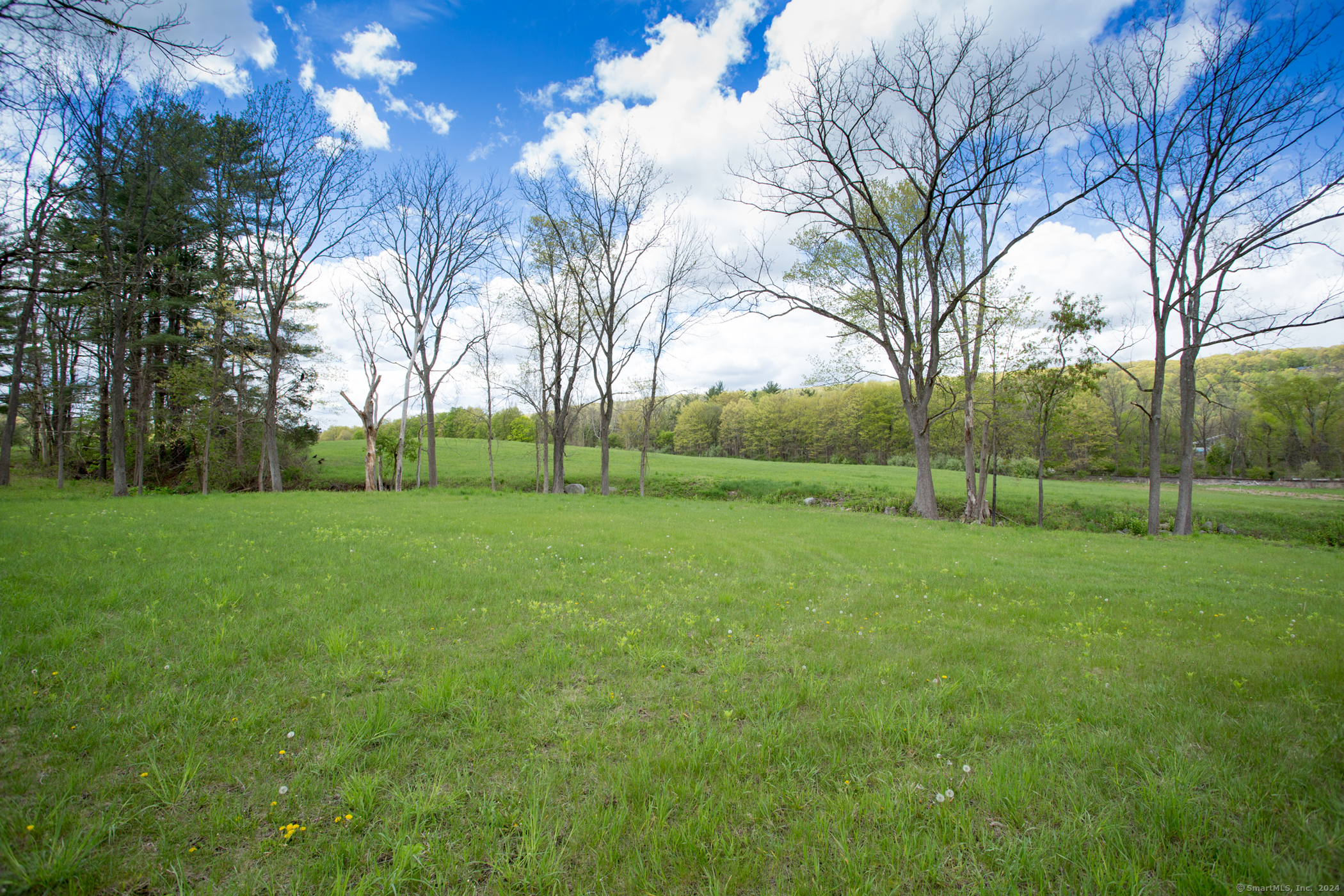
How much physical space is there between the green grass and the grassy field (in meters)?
22.2

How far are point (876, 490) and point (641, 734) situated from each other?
105 ft

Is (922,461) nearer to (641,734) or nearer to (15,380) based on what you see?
(641,734)

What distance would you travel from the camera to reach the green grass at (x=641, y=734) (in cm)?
240

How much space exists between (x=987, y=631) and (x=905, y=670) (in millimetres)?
1957

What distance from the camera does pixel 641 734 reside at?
11.9 feet

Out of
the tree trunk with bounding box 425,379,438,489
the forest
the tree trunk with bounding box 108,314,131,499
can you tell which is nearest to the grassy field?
the forest

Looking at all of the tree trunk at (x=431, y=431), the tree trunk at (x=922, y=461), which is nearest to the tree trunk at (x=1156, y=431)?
the tree trunk at (x=922, y=461)

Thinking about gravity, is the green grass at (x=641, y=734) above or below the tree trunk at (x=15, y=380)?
below

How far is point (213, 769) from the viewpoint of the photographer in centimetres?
299

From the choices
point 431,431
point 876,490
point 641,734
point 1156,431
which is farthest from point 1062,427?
point 431,431

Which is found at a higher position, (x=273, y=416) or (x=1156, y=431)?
(x=273, y=416)

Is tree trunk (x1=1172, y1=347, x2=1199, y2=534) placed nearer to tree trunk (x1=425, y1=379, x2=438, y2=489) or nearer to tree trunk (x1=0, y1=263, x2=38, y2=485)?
tree trunk (x1=425, y1=379, x2=438, y2=489)

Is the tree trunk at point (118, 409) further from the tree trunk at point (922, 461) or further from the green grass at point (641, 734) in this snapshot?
the tree trunk at point (922, 461)

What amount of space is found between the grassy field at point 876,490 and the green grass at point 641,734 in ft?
72.7
